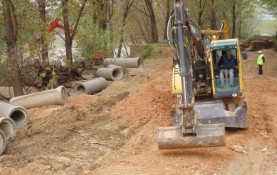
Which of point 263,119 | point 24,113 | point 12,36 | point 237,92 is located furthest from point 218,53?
point 12,36

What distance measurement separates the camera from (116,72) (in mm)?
25703

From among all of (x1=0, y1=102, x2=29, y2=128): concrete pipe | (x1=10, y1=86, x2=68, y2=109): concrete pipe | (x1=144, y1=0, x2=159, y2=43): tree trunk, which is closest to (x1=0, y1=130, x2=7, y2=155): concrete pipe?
(x1=0, y1=102, x2=29, y2=128): concrete pipe

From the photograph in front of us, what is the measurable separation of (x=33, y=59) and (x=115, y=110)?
805 cm

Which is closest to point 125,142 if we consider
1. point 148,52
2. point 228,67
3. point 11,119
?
point 11,119

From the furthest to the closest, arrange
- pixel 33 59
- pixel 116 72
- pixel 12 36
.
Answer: pixel 116 72 < pixel 33 59 < pixel 12 36

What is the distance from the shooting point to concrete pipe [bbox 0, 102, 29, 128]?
14.7m

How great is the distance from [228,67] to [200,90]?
1.30 metres

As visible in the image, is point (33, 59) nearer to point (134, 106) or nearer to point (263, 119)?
point (134, 106)

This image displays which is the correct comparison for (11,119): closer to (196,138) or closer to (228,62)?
(196,138)

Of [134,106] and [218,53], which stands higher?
[218,53]

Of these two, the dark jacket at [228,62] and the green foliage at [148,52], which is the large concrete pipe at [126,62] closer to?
the green foliage at [148,52]

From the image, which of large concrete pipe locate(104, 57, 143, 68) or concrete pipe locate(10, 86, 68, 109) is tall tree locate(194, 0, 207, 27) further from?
concrete pipe locate(10, 86, 68, 109)

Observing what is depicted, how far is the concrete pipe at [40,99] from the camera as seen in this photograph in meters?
17.1

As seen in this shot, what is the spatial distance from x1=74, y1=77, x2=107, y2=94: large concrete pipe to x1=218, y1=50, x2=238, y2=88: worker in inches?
366
